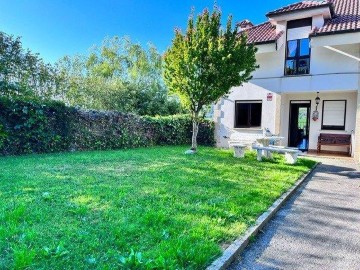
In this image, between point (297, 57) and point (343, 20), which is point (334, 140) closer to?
point (297, 57)

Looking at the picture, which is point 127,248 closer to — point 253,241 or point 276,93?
point 253,241

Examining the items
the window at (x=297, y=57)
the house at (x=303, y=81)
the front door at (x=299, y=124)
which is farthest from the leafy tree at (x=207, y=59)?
the front door at (x=299, y=124)

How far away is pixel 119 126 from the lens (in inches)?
560

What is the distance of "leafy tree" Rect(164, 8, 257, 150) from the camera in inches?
421

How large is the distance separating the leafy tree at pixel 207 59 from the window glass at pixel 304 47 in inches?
200

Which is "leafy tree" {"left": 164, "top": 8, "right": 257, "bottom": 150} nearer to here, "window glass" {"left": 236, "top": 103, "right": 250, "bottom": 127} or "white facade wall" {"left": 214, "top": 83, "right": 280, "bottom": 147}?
"white facade wall" {"left": 214, "top": 83, "right": 280, "bottom": 147}

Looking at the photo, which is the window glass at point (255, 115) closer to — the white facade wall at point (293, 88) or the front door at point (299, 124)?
the white facade wall at point (293, 88)

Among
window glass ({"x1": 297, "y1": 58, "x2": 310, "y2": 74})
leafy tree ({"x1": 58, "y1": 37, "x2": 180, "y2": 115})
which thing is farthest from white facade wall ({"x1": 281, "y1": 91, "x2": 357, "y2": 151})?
leafy tree ({"x1": 58, "y1": 37, "x2": 180, "y2": 115})

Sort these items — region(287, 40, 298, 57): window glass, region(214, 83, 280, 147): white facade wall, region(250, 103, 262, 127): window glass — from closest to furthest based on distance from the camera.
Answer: region(287, 40, 298, 57): window glass
region(214, 83, 280, 147): white facade wall
region(250, 103, 262, 127): window glass

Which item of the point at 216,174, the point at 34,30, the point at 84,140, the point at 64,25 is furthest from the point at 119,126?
the point at 64,25

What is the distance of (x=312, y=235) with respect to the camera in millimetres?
4320

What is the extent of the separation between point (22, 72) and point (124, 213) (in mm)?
12787

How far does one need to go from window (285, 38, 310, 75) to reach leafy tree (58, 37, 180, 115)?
11.1 metres

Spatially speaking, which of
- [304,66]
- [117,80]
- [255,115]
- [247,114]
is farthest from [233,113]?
[117,80]
